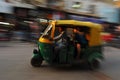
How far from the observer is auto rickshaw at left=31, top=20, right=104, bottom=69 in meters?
12.6

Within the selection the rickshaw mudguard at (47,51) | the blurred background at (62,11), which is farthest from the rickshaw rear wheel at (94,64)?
the blurred background at (62,11)

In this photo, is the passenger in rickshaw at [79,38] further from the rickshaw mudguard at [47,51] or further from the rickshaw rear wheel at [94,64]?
the rickshaw mudguard at [47,51]

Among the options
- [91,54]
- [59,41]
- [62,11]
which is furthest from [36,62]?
[62,11]

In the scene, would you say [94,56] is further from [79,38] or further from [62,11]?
[62,11]

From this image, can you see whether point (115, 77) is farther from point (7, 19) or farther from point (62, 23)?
point (7, 19)

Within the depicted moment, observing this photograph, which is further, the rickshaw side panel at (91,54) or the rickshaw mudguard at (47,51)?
the rickshaw side panel at (91,54)

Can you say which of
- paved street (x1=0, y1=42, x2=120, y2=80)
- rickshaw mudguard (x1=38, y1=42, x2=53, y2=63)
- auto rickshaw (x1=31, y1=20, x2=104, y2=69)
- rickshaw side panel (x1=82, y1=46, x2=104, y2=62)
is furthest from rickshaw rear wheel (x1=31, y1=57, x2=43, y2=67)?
rickshaw side panel (x1=82, y1=46, x2=104, y2=62)

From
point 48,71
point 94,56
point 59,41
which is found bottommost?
point 48,71

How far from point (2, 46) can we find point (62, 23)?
302 inches

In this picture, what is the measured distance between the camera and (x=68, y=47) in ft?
41.7

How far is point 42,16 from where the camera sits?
31.9m

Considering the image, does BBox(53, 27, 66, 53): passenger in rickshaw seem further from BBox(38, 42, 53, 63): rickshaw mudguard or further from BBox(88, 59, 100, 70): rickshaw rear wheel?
BBox(88, 59, 100, 70): rickshaw rear wheel

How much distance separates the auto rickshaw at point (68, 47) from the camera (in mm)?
12625

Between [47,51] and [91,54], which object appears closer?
[47,51]
